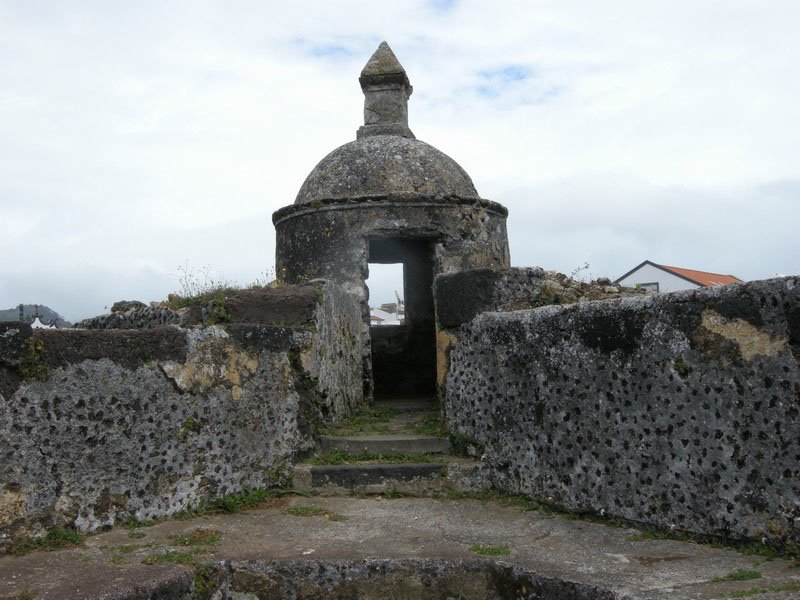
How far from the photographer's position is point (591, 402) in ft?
16.9

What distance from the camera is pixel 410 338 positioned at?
38.7ft

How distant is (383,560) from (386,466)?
162 centimetres

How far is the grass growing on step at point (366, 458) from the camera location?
6227 mm

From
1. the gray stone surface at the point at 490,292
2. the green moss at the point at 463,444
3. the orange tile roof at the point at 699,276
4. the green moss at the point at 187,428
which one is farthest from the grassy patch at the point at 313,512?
the orange tile roof at the point at 699,276

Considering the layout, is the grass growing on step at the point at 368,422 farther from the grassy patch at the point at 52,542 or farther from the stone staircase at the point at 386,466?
the grassy patch at the point at 52,542

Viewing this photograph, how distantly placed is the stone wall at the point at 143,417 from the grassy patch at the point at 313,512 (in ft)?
1.42

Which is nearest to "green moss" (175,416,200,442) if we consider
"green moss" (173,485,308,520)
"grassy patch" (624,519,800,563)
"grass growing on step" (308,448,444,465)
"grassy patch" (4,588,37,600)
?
"green moss" (173,485,308,520)

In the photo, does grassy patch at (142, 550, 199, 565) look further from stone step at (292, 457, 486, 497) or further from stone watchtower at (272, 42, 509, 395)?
stone watchtower at (272, 42, 509, 395)

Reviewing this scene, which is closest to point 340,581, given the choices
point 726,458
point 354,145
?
point 726,458

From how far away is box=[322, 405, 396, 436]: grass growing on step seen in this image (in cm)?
716

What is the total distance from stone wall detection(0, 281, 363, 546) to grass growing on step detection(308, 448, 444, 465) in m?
0.17

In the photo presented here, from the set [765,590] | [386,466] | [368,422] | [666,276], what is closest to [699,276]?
[666,276]

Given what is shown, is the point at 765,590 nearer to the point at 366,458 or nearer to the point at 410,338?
the point at 366,458

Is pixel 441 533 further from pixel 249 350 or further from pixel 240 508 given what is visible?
pixel 249 350
